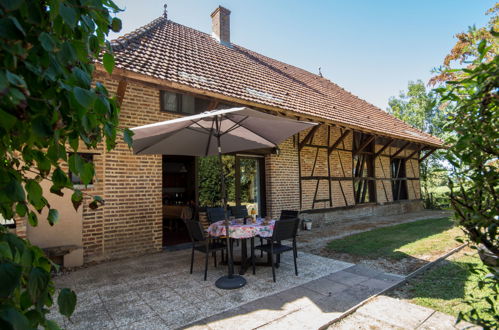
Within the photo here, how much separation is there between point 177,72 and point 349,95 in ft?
33.7

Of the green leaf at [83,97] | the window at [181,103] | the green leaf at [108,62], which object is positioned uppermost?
the window at [181,103]

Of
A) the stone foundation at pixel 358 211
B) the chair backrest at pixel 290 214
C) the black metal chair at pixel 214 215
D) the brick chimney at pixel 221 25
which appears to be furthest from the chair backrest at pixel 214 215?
the brick chimney at pixel 221 25

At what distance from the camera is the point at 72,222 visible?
183 inches

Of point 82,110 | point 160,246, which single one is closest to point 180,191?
point 160,246

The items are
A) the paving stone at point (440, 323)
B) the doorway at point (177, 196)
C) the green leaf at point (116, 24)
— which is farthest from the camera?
the doorway at point (177, 196)

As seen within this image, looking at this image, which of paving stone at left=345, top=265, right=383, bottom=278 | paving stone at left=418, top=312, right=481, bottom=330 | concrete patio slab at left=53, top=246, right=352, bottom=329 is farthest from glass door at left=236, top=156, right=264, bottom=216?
paving stone at left=418, top=312, right=481, bottom=330

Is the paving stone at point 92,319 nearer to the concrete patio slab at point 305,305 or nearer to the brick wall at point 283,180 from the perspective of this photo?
the concrete patio slab at point 305,305

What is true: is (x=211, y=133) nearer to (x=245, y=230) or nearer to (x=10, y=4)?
(x=245, y=230)

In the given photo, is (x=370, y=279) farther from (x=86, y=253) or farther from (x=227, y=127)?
(x=86, y=253)

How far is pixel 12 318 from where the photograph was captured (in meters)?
0.56

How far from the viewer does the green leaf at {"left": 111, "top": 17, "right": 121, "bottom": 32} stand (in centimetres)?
99

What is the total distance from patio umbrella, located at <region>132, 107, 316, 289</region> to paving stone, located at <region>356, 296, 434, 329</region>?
1.59 metres

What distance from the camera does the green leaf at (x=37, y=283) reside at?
0.66 meters

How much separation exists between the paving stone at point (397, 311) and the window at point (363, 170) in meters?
7.63
